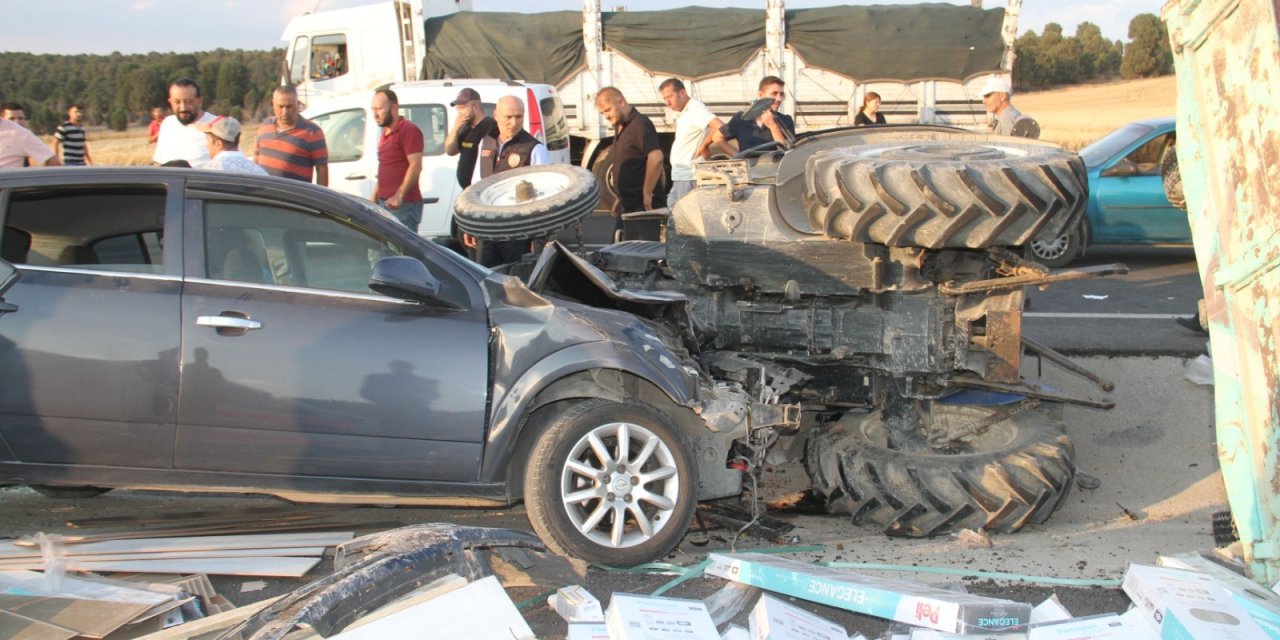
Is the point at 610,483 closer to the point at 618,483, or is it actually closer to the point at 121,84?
the point at 618,483

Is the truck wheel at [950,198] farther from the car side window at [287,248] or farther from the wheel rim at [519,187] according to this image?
the car side window at [287,248]

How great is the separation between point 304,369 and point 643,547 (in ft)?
4.94

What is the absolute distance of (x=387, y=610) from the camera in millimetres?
3443

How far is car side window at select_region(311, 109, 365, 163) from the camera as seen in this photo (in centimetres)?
1150

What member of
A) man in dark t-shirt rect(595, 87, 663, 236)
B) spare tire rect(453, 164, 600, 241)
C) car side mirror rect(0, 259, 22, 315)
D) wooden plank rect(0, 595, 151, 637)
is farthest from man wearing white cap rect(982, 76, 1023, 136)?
wooden plank rect(0, 595, 151, 637)

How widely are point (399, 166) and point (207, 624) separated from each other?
5693mm

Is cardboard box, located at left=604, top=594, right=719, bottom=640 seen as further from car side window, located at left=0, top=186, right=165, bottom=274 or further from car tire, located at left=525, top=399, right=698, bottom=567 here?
car side window, located at left=0, top=186, right=165, bottom=274

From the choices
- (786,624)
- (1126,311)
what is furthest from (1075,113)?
(786,624)

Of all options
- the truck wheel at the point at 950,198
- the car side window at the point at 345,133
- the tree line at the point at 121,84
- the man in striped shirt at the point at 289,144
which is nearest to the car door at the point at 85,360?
the truck wheel at the point at 950,198

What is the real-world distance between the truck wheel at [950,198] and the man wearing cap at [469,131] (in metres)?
4.08

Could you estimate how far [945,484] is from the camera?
507 centimetres

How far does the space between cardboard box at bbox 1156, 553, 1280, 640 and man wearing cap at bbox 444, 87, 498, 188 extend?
5931mm

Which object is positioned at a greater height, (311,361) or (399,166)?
(399,166)

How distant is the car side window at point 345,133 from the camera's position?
11.5 metres
